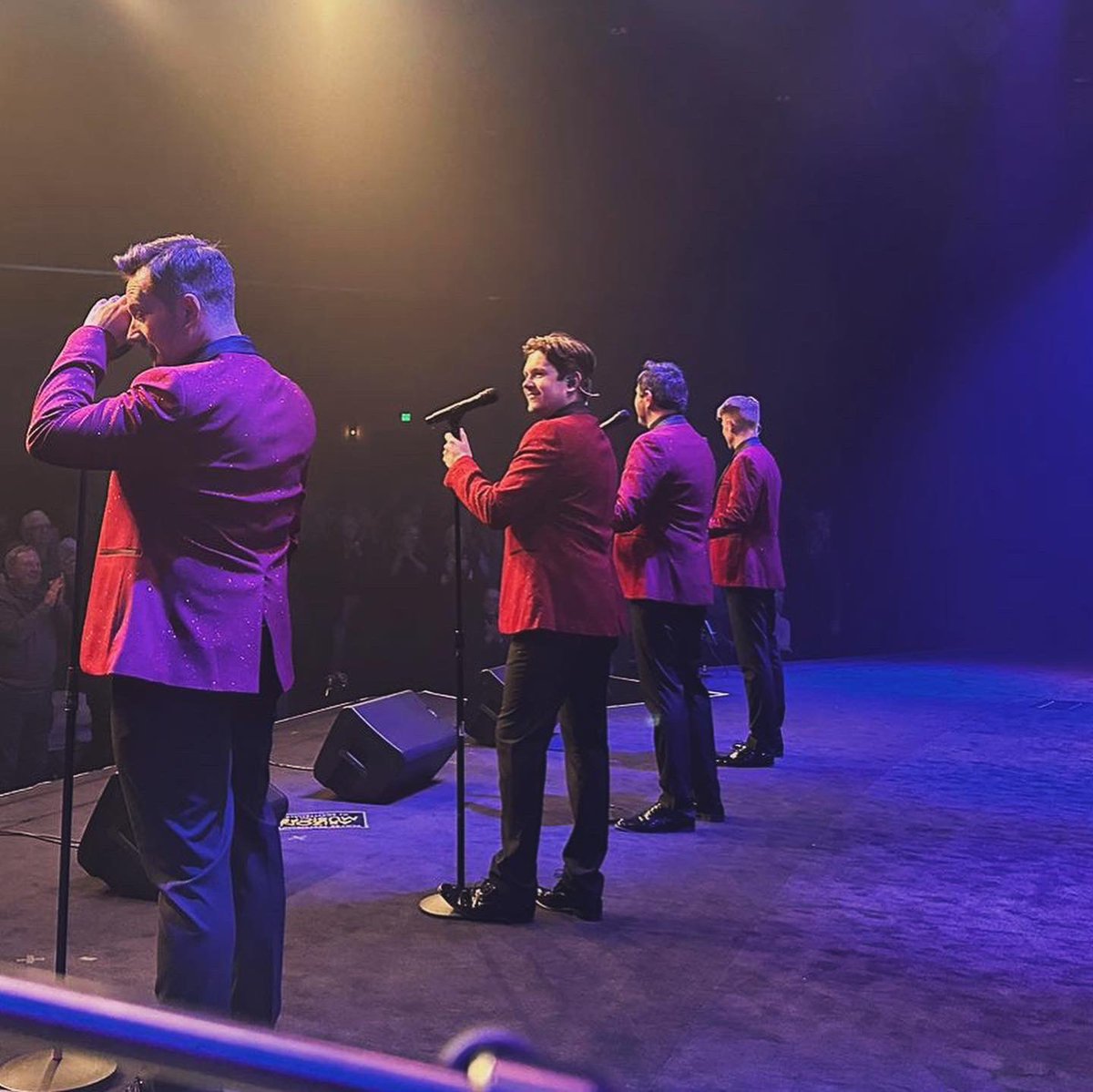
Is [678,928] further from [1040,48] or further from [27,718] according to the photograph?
[1040,48]

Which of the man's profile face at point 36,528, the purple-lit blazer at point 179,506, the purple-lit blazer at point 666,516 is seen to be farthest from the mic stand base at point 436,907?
the man's profile face at point 36,528

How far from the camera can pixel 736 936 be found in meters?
3.14

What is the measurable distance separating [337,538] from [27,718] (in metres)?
3.06

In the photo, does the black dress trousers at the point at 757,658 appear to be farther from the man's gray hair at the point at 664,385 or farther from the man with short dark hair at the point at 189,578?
the man with short dark hair at the point at 189,578

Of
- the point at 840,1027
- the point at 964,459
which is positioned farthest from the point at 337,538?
the point at 964,459

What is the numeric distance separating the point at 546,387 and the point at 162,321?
4.56 feet

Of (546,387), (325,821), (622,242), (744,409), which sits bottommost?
(325,821)

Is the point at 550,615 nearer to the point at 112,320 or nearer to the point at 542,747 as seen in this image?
the point at 542,747

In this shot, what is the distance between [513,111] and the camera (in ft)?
25.0

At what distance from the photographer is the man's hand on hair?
2.12m

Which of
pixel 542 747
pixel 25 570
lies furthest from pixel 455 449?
pixel 25 570

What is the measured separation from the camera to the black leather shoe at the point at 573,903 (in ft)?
10.8

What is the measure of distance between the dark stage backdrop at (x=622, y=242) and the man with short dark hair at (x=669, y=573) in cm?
257

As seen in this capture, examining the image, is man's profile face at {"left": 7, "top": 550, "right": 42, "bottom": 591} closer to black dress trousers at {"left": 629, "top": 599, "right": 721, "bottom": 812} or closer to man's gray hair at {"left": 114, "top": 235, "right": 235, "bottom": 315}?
black dress trousers at {"left": 629, "top": 599, "right": 721, "bottom": 812}
